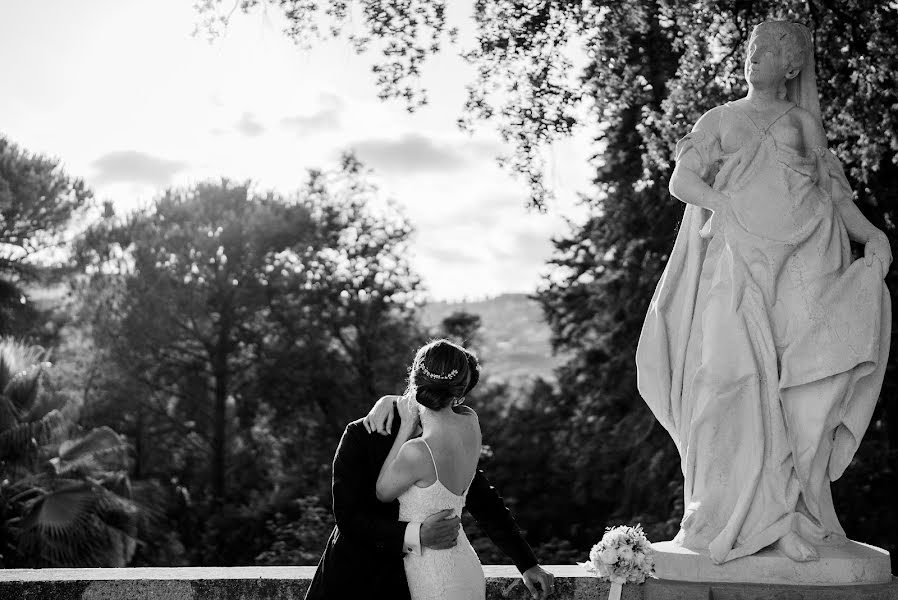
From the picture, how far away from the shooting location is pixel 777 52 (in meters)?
5.83

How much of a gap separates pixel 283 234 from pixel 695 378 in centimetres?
2843

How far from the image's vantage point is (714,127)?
5.84m

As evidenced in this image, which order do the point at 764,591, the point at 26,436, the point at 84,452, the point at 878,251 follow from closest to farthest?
the point at 764,591, the point at 878,251, the point at 26,436, the point at 84,452

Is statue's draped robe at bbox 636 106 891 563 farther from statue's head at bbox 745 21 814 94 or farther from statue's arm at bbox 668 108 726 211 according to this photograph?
statue's head at bbox 745 21 814 94

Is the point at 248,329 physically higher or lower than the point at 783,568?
higher

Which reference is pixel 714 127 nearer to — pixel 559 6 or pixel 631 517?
pixel 559 6

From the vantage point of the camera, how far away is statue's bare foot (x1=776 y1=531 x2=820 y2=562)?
17.1ft

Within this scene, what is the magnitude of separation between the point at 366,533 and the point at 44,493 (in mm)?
15299

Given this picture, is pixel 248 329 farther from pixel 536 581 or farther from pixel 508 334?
pixel 536 581

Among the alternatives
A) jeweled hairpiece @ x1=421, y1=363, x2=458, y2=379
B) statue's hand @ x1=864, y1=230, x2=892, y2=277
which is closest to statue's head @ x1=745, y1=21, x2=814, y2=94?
statue's hand @ x1=864, y1=230, x2=892, y2=277

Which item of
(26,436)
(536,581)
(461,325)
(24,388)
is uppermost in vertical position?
(461,325)

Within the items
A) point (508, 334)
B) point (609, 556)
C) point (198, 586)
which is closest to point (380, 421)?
point (609, 556)

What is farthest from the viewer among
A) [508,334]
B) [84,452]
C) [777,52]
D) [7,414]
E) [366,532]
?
[508,334]

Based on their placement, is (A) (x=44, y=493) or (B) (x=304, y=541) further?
(B) (x=304, y=541)
